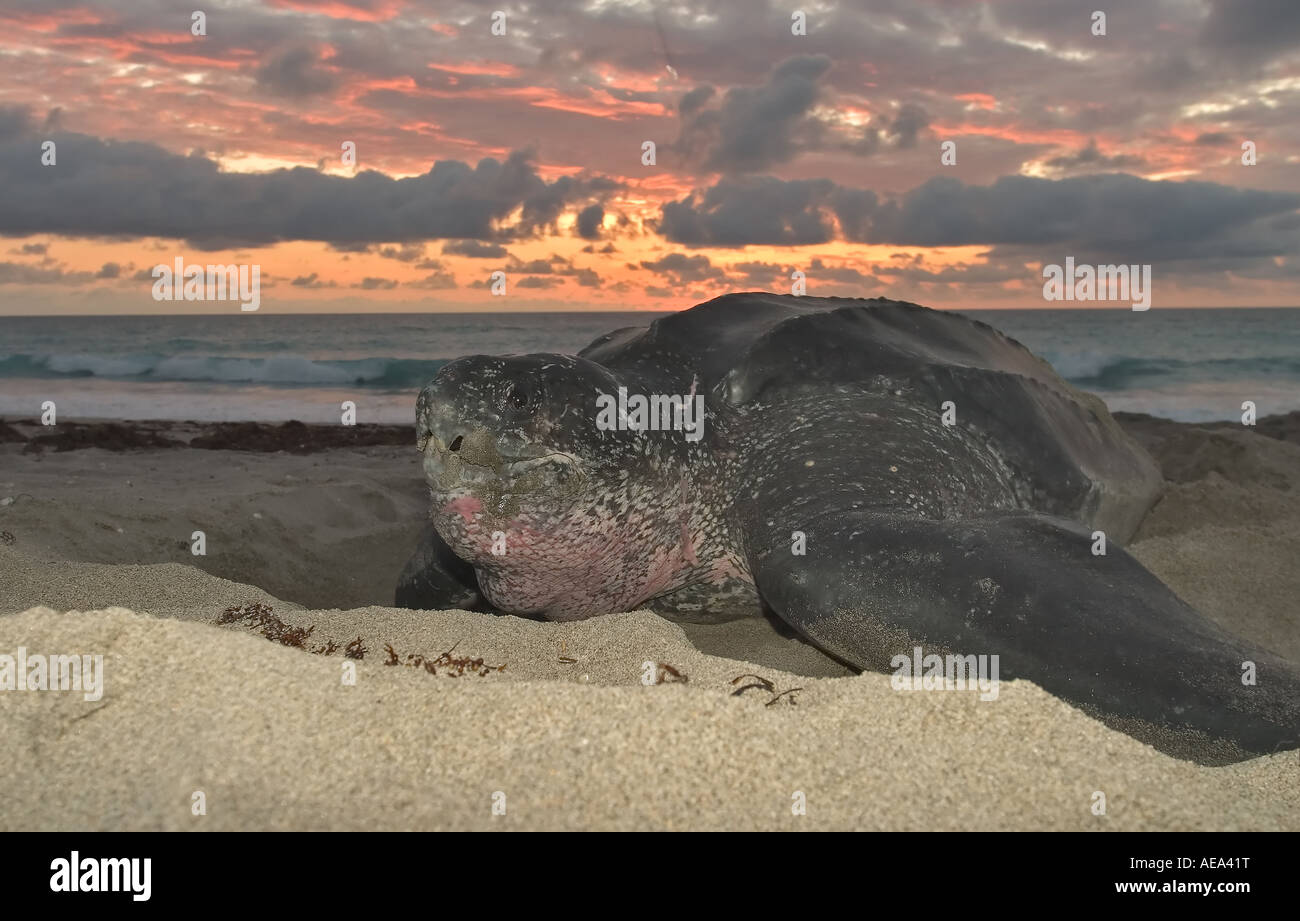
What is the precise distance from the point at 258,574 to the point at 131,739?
9.59 feet

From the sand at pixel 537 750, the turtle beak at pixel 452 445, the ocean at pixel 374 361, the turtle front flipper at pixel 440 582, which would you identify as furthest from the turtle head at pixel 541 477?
the ocean at pixel 374 361

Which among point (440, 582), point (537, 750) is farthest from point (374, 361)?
point (537, 750)

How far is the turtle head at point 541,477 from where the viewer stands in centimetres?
239

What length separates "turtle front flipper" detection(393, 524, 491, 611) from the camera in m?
3.34

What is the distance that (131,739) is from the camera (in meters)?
1.41

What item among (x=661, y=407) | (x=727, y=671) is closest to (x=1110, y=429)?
(x=661, y=407)

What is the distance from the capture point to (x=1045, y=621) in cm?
191

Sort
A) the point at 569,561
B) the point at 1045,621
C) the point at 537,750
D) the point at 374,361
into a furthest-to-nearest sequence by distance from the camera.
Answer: the point at 374,361
the point at 569,561
the point at 1045,621
the point at 537,750

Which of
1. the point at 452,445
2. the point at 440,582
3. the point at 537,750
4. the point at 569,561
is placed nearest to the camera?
the point at 537,750

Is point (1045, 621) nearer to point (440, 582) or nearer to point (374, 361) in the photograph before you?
point (440, 582)

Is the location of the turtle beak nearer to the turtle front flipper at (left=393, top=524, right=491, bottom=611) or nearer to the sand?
the sand

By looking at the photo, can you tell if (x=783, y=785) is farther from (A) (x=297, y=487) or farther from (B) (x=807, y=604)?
(A) (x=297, y=487)

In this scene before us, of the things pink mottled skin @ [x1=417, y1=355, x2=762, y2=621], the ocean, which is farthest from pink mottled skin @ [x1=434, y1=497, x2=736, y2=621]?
the ocean

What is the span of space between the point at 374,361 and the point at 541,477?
21673mm
